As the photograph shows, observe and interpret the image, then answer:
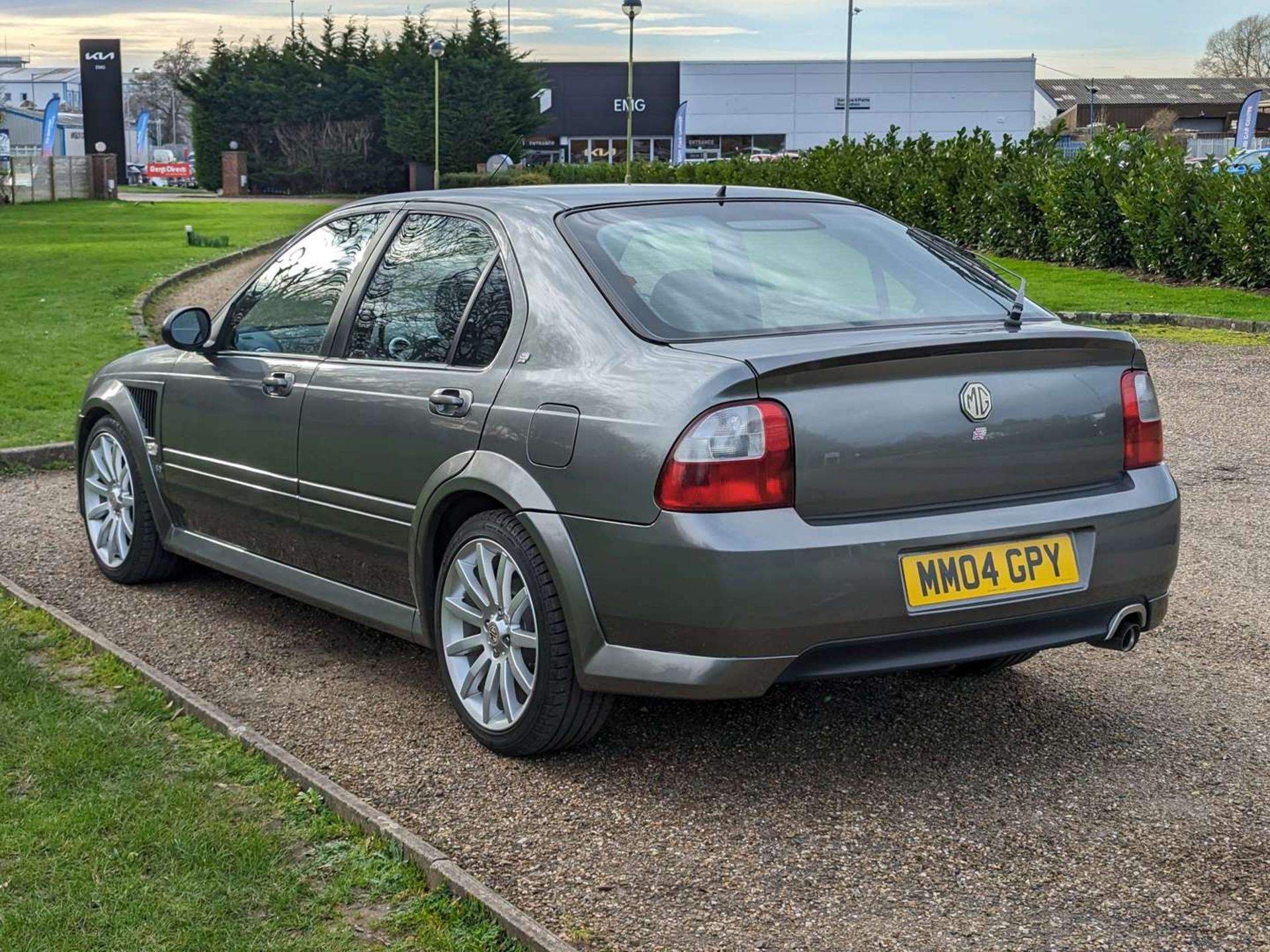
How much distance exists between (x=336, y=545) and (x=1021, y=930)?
2.64 metres

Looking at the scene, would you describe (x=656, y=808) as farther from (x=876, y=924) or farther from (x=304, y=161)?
(x=304, y=161)

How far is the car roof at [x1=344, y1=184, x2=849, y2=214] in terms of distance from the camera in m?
4.75

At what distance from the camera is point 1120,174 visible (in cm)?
2027

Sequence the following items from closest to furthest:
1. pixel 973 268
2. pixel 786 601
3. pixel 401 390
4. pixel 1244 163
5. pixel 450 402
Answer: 1. pixel 786 601
2. pixel 450 402
3. pixel 401 390
4. pixel 973 268
5. pixel 1244 163

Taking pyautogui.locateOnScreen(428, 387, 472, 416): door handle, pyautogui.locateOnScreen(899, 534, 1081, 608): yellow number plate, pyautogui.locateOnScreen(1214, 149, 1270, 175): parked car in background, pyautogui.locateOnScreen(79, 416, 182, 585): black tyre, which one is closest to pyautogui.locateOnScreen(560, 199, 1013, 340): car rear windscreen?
pyautogui.locateOnScreen(428, 387, 472, 416): door handle

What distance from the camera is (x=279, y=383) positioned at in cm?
524

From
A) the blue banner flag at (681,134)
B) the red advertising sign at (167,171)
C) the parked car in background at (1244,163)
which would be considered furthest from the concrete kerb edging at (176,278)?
the red advertising sign at (167,171)

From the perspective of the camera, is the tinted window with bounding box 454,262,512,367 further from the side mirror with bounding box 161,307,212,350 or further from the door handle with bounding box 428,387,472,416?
the side mirror with bounding box 161,307,212,350

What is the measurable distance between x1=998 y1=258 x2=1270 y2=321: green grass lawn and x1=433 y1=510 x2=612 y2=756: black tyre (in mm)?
13047

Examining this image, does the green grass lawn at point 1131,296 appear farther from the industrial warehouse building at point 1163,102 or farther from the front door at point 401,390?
the industrial warehouse building at point 1163,102

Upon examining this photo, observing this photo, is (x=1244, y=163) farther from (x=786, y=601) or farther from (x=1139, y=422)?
(x=786, y=601)

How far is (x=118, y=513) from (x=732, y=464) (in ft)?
12.1

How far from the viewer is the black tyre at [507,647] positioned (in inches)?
161

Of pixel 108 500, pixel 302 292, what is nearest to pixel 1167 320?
pixel 108 500
